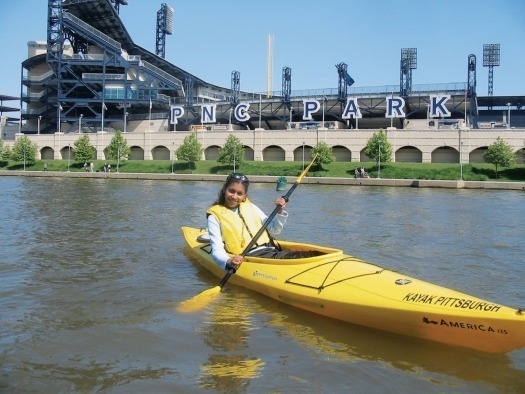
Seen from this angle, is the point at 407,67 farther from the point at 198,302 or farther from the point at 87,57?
the point at 198,302

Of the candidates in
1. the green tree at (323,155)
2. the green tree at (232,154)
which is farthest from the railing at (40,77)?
the green tree at (323,155)

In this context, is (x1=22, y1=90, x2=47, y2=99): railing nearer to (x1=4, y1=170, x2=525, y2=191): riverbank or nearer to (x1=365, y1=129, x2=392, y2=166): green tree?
(x1=4, y1=170, x2=525, y2=191): riverbank

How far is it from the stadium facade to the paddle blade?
50803 mm

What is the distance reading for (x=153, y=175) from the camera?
53594mm

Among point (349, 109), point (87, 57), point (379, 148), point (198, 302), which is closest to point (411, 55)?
point (349, 109)

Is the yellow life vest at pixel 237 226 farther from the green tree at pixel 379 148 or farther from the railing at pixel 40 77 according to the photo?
the railing at pixel 40 77

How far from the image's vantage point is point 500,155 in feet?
156

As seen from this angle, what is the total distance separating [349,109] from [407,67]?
12225 mm

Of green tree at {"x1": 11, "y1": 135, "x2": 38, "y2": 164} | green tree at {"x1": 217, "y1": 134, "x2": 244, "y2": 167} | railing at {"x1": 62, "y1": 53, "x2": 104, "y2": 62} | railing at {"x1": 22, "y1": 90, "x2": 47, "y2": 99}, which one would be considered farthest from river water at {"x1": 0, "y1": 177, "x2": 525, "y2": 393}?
railing at {"x1": 22, "y1": 90, "x2": 47, "y2": 99}

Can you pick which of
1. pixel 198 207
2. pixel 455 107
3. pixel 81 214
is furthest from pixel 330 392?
pixel 455 107

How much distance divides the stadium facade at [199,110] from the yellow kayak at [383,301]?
167ft

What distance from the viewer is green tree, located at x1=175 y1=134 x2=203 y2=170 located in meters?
60.7

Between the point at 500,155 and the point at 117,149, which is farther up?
the point at 117,149

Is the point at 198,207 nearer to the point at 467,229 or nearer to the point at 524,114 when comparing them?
the point at 467,229
